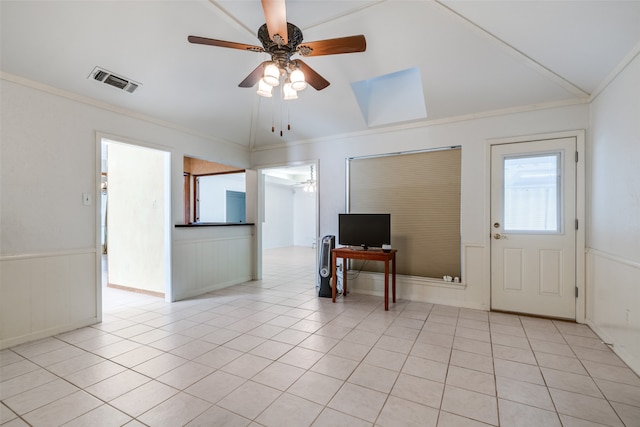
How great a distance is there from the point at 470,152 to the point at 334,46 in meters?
2.49

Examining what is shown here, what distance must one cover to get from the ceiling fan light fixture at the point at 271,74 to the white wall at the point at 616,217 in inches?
110

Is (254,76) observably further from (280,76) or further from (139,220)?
(139,220)

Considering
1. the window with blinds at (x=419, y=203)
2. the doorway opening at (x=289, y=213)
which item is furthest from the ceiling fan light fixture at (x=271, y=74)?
the doorway opening at (x=289, y=213)

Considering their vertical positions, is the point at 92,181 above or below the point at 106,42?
below

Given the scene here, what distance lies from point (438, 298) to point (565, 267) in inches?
57.3

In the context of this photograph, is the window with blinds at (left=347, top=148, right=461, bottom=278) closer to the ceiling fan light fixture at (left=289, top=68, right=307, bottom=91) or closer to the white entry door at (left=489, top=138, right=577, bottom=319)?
the white entry door at (left=489, top=138, right=577, bottom=319)

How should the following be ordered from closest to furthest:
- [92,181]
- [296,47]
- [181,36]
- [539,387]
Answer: [539,387], [296,47], [181,36], [92,181]

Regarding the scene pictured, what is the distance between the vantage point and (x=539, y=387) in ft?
6.68

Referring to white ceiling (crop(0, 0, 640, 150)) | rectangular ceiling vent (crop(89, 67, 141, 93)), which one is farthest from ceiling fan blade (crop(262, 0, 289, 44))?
rectangular ceiling vent (crop(89, 67, 141, 93))

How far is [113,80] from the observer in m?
3.00

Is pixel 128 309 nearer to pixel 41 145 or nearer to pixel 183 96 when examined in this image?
pixel 41 145

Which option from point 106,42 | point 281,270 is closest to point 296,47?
point 106,42

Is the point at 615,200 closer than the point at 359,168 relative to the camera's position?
Yes

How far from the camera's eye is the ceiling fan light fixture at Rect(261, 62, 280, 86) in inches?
85.9
